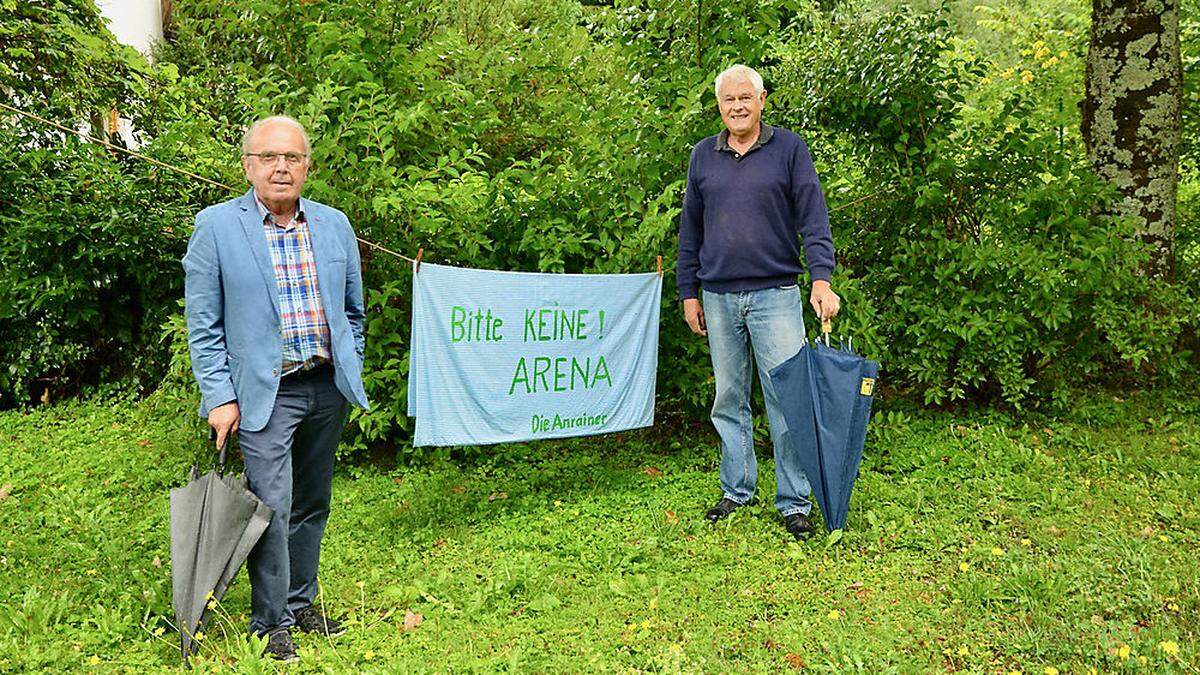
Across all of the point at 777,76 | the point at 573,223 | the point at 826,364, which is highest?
the point at 777,76

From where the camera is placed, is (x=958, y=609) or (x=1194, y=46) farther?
(x=1194, y=46)

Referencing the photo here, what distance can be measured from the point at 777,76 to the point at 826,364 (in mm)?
2531

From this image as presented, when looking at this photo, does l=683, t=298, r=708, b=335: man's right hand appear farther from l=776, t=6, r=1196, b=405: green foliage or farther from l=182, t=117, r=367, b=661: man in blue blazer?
l=182, t=117, r=367, b=661: man in blue blazer

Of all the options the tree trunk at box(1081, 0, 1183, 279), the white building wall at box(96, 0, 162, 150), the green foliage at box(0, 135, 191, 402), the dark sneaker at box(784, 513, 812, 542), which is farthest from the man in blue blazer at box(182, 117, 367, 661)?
the white building wall at box(96, 0, 162, 150)

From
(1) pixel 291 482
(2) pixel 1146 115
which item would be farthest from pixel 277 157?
(2) pixel 1146 115

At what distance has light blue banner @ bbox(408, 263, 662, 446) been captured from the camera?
4.24 meters

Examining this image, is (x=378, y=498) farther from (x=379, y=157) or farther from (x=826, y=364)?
(x=826, y=364)

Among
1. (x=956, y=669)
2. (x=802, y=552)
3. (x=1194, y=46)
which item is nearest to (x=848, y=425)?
(x=802, y=552)

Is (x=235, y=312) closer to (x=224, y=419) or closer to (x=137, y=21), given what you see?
(x=224, y=419)

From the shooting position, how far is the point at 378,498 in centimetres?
493

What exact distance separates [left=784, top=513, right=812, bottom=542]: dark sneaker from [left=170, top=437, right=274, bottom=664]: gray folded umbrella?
7.27ft

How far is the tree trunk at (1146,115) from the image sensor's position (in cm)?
593

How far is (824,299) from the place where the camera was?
13.1ft

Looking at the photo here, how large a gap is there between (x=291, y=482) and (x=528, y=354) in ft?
4.77
